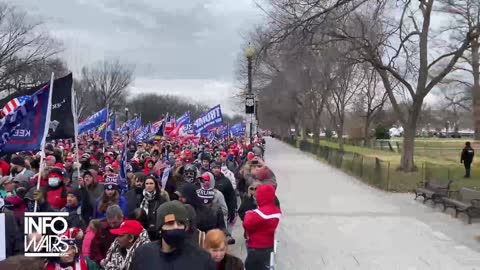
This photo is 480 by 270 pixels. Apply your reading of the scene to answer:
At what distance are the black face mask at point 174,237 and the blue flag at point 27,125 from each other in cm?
417

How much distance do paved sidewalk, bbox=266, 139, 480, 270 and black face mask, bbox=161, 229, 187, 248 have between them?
6.79m

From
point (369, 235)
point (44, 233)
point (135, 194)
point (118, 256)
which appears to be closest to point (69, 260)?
point (44, 233)

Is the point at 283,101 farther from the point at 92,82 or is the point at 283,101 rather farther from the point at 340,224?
the point at 340,224

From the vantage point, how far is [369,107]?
169 ft

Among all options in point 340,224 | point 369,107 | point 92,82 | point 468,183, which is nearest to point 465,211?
point 340,224

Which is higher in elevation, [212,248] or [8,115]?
[8,115]

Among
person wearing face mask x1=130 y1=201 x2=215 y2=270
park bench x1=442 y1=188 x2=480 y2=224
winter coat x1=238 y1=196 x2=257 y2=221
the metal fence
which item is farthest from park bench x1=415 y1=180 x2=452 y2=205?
person wearing face mask x1=130 y1=201 x2=215 y2=270

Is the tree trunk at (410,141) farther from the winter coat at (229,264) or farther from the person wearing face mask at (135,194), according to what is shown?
the winter coat at (229,264)

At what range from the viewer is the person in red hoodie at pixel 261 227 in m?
7.30

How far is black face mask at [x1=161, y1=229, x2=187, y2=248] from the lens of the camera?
3.85 m

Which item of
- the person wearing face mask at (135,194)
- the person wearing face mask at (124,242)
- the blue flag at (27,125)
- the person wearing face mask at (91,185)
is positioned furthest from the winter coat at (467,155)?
the person wearing face mask at (124,242)

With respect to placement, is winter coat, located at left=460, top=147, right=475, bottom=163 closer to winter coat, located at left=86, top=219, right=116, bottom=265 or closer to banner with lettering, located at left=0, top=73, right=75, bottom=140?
banner with lettering, located at left=0, top=73, right=75, bottom=140

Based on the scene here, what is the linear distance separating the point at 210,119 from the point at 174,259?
1951cm

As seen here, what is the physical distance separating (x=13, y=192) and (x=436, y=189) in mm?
12874
